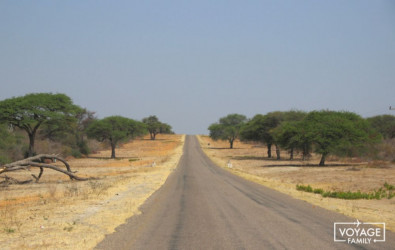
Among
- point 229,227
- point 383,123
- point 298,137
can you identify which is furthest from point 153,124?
point 229,227

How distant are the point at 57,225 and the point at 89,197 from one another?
7.09m

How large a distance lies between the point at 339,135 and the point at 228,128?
70.3 m

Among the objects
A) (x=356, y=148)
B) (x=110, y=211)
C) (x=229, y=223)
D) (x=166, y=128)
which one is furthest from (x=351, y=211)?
(x=166, y=128)

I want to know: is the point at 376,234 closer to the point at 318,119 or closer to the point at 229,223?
the point at 229,223

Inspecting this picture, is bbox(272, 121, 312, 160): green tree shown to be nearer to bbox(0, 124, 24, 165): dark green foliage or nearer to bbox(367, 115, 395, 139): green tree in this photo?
bbox(0, 124, 24, 165): dark green foliage

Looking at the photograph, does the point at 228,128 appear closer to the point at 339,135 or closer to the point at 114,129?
the point at 114,129

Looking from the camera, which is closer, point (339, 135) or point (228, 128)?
point (339, 135)

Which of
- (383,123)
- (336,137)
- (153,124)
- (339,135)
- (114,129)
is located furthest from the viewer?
(153,124)

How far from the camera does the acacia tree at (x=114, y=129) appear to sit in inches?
2753

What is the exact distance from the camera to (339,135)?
44156 mm

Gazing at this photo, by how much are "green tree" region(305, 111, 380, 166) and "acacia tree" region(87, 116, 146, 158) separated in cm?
3840

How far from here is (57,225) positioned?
10867 millimetres

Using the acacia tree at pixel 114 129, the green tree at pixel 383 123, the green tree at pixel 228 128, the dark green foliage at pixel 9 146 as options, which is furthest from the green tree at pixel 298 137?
the green tree at pixel 228 128

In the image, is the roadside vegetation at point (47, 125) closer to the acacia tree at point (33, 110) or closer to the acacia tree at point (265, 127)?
the acacia tree at point (33, 110)
